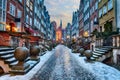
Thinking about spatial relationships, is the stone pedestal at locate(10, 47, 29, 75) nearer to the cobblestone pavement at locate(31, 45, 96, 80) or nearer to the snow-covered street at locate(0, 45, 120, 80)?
the snow-covered street at locate(0, 45, 120, 80)

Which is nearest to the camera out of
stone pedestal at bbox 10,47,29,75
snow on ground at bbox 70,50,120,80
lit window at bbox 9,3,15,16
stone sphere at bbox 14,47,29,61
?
snow on ground at bbox 70,50,120,80

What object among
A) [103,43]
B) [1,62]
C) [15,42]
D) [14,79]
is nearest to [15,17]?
[15,42]

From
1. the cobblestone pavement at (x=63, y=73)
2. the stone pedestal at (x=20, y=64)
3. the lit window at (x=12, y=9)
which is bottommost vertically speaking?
the cobblestone pavement at (x=63, y=73)

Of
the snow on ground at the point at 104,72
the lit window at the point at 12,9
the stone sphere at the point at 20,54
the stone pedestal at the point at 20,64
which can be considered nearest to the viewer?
the snow on ground at the point at 104,72

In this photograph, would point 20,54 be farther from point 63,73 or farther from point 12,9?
point 12,9

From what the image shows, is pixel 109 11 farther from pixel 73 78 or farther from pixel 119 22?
pixel 73 78

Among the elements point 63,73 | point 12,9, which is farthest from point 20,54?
point 12,9

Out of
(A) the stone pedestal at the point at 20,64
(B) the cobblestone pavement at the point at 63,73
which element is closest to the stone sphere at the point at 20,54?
(A) the stone pedestal at the point at 20,64

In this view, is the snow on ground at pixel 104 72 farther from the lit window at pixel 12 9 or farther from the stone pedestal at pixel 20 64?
the lit window at pixel 12 9

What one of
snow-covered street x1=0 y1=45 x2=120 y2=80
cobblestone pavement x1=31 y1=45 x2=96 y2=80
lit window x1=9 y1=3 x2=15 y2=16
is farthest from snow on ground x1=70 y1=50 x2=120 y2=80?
lit window x1=9 y1=3 x2=15 y2=16

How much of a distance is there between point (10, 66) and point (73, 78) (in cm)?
373

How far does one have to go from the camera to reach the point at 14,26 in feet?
77.9

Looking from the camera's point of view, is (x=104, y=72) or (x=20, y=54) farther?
(x=104, y=72)

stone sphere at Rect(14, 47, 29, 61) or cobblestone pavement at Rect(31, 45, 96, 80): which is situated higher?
stone sphere at Rect(14, 47, 29, 61)
